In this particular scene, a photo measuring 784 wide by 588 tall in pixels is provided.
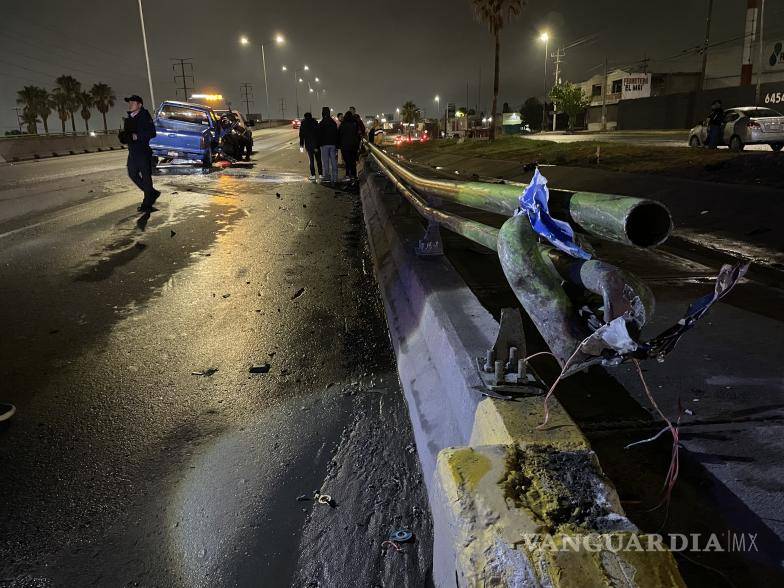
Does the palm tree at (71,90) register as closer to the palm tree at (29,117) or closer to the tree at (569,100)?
the palm tree at (29,117)

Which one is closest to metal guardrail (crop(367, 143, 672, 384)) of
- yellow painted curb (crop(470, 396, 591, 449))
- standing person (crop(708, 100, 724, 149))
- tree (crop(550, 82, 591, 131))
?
yellow painted curb (crop(470, 396, 591, 449))

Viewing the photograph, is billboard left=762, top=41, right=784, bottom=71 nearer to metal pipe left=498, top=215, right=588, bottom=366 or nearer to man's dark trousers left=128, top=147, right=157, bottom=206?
man's dark trousers left=128, top=147, right=157, bottom=206

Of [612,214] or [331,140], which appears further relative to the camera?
[331,140]

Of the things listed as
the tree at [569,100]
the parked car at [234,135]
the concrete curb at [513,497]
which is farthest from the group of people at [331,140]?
the tree at [569,100]

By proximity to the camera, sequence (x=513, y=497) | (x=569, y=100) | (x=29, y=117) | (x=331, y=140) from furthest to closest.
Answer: (x=29, y=117)
(x=569, y=100)
(x=331, y=140)
(x=513, y=497)

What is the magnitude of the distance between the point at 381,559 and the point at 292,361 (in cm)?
226

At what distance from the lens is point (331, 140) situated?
51.6ft

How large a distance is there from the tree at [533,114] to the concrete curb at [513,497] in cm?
11167

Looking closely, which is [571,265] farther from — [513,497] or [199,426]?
[199,426]

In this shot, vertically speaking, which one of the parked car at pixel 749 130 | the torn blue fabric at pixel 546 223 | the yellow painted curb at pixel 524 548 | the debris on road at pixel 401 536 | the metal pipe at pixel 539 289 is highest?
the parked car at pixel 749 130

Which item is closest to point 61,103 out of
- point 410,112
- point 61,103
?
point 61,103

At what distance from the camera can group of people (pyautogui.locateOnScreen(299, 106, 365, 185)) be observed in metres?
15.7

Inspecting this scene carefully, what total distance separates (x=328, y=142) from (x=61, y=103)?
11372 centimetres

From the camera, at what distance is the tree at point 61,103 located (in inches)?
4119
